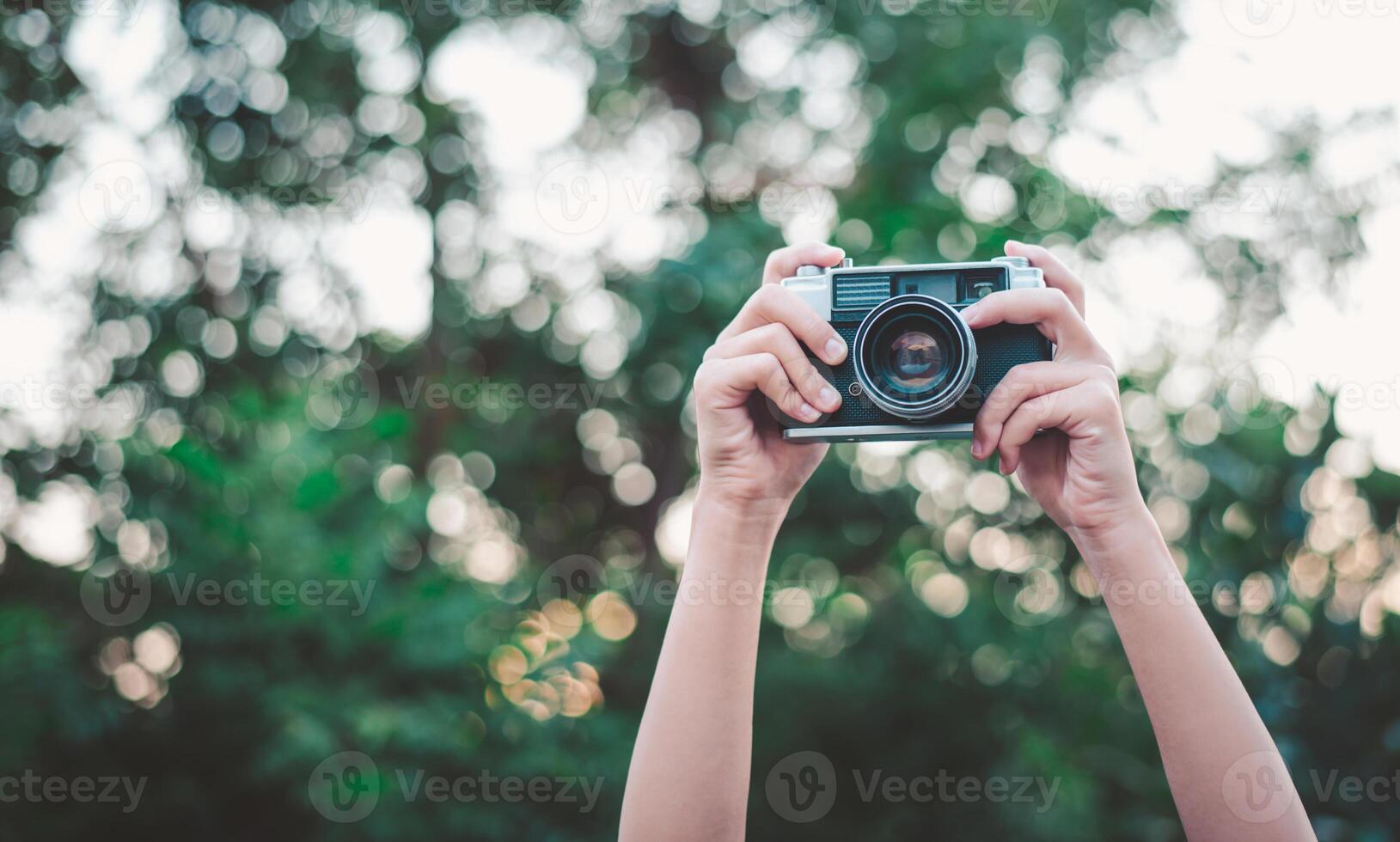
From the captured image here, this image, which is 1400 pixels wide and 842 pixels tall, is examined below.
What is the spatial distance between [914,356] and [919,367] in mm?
20

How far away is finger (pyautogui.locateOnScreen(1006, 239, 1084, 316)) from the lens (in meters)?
1.54

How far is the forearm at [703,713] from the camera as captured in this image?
124cm

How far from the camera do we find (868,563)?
4207 mm

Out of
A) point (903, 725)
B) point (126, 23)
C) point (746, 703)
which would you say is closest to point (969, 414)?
point (746, 703)

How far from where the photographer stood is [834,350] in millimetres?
1427

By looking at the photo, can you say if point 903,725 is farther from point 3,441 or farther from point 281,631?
point 3,441

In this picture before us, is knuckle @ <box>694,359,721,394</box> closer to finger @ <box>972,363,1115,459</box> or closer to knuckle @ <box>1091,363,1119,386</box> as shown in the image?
finger @ <box>972,363,1115,459</box>
